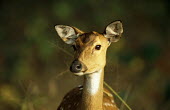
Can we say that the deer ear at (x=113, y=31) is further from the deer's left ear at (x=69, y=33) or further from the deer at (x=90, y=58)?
the deer's left ear at (x=69, y=33)

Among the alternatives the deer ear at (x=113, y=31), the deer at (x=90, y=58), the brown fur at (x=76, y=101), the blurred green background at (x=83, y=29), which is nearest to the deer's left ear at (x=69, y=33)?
the deer at (x=90, y=58)

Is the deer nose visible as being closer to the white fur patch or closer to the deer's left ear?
the white fur patch

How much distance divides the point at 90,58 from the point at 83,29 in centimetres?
528

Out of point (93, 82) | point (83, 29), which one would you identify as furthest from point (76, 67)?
point (83, 29)

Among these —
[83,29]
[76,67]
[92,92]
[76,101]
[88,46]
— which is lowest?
[83,29]

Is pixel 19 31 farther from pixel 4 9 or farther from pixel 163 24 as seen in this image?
pixel 163 24

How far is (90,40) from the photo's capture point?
5430 millimetres

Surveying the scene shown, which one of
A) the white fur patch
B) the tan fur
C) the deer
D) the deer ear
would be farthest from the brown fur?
the deer ear

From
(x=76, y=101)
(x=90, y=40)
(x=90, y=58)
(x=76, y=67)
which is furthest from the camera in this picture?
(x=76, y=101)

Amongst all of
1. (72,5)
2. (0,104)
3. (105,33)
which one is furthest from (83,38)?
(72,5)

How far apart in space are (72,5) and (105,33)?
5.69 metres

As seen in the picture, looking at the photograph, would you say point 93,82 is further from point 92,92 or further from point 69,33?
point 69,33

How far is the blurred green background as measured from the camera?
9.38 meters

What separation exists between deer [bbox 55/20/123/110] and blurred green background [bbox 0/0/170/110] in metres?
3.11
